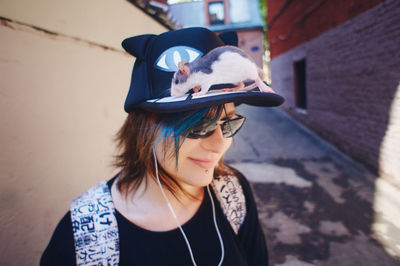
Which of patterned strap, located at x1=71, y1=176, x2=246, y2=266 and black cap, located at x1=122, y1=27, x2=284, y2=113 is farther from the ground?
black cap, located at x1=122, y1=27, x2=284, y2=113

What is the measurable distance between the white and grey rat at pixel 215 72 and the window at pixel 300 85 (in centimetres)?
767

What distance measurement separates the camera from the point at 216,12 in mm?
15305

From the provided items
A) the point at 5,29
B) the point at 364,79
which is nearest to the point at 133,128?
the point at 5,29

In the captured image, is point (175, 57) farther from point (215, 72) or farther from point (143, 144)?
point (143, 144)

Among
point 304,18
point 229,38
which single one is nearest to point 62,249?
point 229,38

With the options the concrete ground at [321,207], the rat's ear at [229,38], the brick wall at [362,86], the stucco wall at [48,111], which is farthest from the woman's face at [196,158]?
the brick wall at [362,86]

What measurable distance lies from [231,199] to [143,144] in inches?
22.9

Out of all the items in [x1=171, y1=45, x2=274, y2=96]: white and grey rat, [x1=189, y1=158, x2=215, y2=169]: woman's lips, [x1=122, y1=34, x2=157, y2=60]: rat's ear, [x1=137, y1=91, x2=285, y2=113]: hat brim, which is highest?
[x1=122, y1=34, x2=157, y2=60]: rat's ear

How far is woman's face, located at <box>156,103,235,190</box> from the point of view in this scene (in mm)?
973

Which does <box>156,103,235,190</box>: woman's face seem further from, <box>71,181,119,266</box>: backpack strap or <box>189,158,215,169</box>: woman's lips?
<box>71,181,119,266</box>: backpack strap

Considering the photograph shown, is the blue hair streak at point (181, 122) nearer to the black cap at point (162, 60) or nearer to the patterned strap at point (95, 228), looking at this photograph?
the black cap at point (162, 60)

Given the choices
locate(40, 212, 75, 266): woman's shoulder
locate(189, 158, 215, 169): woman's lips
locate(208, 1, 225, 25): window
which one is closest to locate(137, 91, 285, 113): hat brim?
locate(189, 158, 215, 169): woman's lips

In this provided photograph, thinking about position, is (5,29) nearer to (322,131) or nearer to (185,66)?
(185,66)

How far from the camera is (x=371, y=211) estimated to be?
3.00 m
